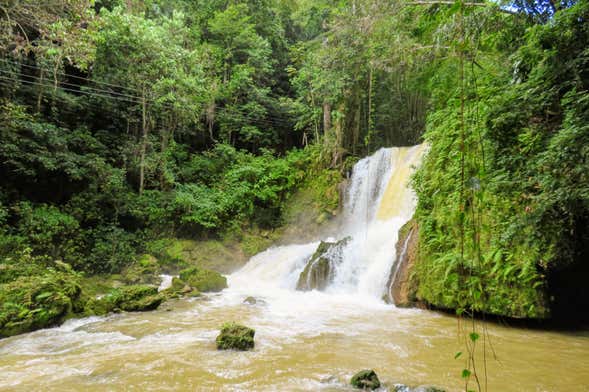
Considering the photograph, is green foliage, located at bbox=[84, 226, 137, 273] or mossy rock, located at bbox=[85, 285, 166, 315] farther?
green foliage, located at bbox=[84, 226, 137, 273]

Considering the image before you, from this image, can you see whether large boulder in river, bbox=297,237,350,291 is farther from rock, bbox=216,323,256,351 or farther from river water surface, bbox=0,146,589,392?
rock, bbox=216,323,256,351

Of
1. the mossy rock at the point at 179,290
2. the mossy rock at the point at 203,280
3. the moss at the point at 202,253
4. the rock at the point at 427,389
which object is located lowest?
the mossy rock at the point at 179,290

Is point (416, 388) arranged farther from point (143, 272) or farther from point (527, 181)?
point (143, 272)

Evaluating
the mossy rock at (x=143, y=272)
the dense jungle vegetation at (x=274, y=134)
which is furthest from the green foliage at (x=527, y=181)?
the mossy rock at (x=143, y=272)

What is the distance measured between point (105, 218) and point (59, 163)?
8.93 ft

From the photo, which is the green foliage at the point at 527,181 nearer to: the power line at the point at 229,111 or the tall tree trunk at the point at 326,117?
the tall tree trunk at the point at 326,117

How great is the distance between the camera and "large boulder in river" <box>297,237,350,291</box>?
10.3 metres

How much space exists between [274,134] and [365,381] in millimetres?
18057

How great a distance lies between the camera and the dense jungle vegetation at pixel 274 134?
4.43 meters

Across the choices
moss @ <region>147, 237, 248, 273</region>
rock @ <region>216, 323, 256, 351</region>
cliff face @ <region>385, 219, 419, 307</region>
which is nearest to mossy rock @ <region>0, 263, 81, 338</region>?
rock @ <region>216, 323, 256, 351</region>

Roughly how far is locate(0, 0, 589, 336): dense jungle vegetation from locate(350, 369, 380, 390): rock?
169cm

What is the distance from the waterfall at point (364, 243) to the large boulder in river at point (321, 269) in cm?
3

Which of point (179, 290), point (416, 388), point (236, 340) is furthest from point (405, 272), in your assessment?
point (179, 290)

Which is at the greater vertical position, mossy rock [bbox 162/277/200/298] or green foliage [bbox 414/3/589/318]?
green foliage [bbox 414/3/589/318]
